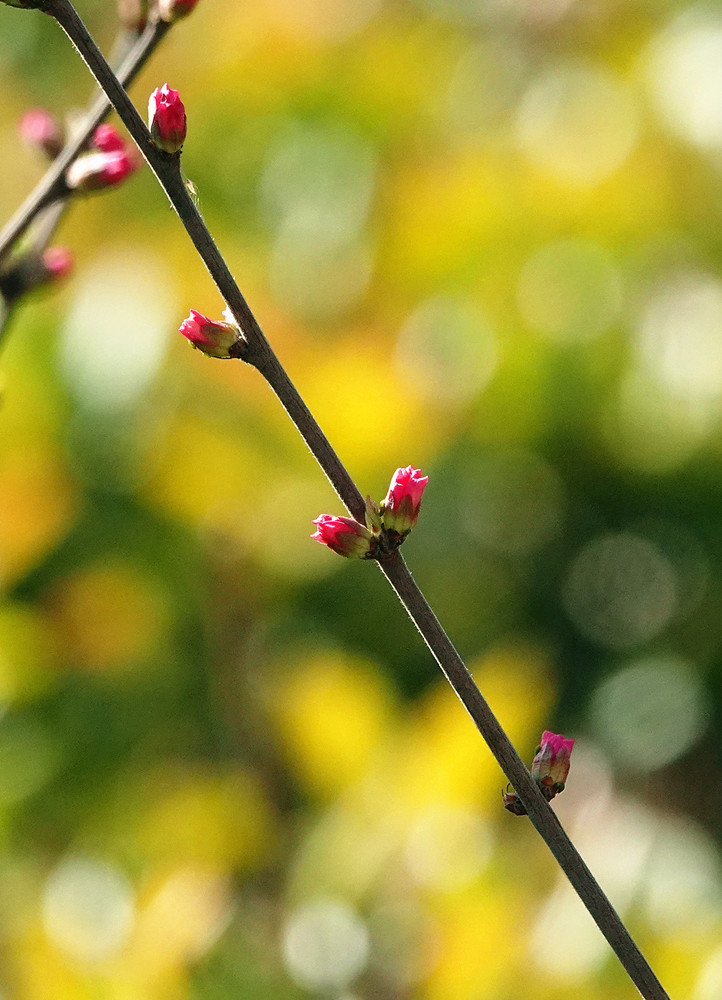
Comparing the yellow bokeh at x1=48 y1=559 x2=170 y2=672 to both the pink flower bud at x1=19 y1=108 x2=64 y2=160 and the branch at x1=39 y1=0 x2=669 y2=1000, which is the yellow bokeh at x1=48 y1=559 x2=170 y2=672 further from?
the branch at x1=39 y1=0 x2=669 y2=1000

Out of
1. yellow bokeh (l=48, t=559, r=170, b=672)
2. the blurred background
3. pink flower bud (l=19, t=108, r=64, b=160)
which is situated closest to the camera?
pink flower bud (l=19, t=108, r=64, b=160)

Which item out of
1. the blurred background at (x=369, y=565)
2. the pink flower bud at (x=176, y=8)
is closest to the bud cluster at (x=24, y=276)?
the pink flower bud at (x=176, y=8)

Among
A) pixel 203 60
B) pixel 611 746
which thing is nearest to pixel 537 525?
pixel 611 746

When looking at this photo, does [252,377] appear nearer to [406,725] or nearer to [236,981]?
[406,725]

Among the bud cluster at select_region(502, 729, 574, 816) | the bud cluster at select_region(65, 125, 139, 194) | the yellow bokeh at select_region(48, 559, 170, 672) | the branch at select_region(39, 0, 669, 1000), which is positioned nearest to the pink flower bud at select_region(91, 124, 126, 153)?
the bud cluster at select_region(65, 125, 139, 194)

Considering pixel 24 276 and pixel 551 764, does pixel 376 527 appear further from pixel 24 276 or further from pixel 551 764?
pixel 24 276

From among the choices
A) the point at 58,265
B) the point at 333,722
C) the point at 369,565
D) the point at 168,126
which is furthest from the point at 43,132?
the point at 369,565

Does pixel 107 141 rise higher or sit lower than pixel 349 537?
higher
